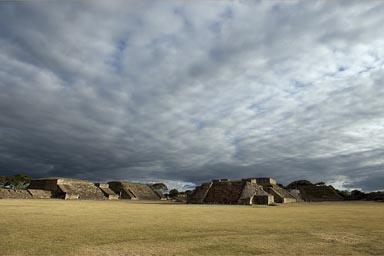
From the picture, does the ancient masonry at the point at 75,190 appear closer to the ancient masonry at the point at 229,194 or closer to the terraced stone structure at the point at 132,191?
the terraced stone structure at the point at 132,191

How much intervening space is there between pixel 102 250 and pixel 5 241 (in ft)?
10.4

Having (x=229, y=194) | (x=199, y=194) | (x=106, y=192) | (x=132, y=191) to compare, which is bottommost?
(x=106, y=192)

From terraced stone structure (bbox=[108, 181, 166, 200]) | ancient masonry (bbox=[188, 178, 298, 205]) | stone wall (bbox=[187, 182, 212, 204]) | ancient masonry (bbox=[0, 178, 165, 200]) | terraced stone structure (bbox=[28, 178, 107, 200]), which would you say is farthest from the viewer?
terraced stone structure (bbox=[108, 181, 166, 200])

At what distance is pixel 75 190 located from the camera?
181 feet

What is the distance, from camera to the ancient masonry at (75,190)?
48.3 metres

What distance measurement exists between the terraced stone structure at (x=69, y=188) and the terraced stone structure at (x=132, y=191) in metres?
7.48

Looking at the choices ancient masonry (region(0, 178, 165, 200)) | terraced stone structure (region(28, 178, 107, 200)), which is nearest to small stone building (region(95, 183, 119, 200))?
ancient masonry (region(0, 178, 165, 200))

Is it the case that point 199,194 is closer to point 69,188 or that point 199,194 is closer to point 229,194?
point 229,194

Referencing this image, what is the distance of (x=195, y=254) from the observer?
7.28 metres

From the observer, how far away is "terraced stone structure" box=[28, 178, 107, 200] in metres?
52.3

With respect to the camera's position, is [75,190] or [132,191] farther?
[132,191]

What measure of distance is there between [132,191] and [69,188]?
55.6 ft

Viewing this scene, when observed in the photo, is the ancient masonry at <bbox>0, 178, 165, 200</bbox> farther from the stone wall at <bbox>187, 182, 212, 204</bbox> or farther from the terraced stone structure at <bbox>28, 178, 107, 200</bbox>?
the stone wall at <bbox>187, 182, 212, 204</bbox>

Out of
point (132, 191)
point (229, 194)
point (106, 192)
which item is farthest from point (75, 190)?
point (229, 194)
